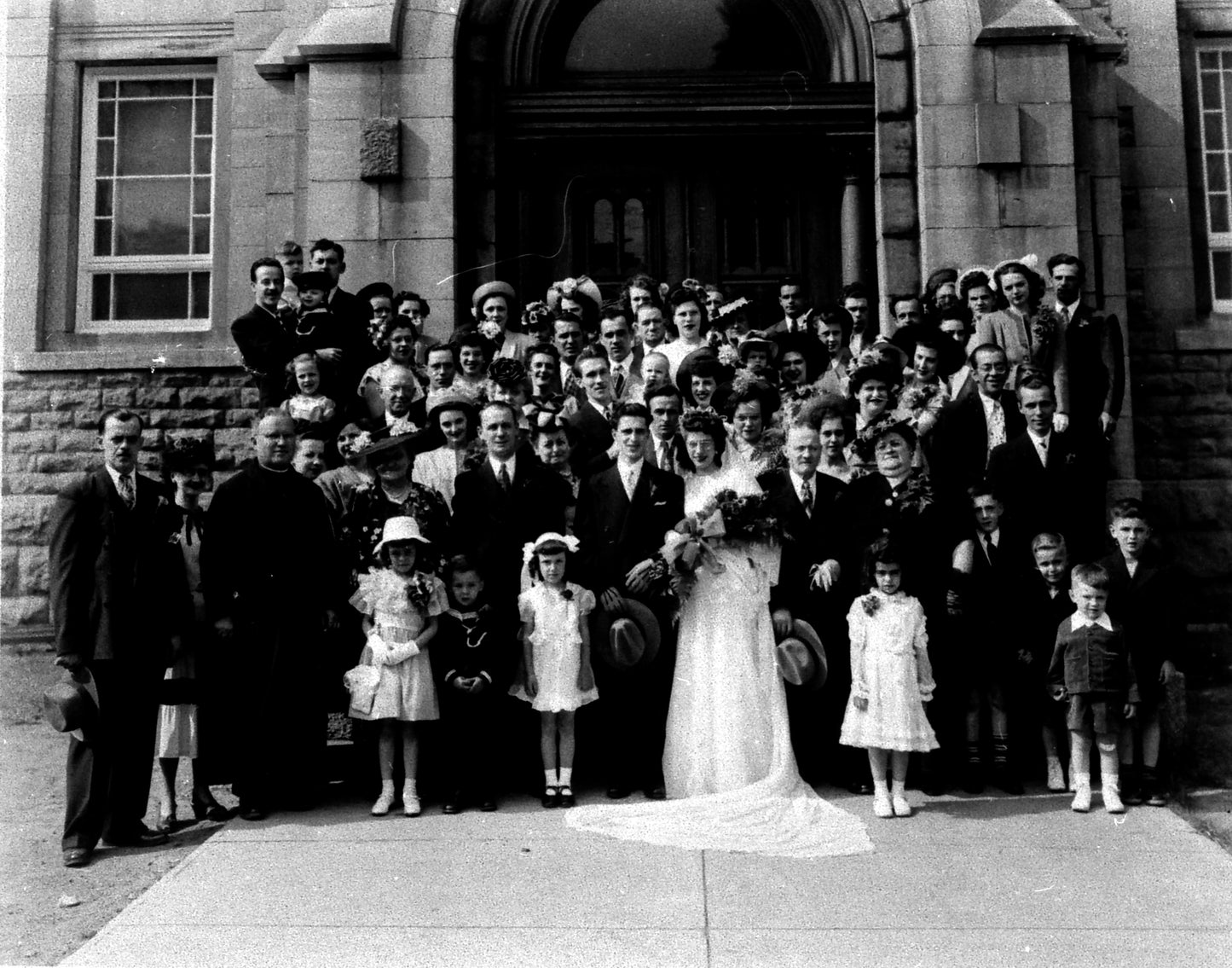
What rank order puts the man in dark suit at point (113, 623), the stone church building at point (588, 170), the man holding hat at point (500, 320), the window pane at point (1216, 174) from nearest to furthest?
the man in dark suit at point (113, 623) → the man holding hat at point (500, 320) → the stone church building at point (588, 170) → the window pane at point (1216, 174)

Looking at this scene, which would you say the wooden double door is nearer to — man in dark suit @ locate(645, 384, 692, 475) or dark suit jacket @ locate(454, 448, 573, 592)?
man in dark suit @ locate(645, 384, 692, 475)

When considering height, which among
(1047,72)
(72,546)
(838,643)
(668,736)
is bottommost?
(668,736)

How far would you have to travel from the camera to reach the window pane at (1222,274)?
34.6ft

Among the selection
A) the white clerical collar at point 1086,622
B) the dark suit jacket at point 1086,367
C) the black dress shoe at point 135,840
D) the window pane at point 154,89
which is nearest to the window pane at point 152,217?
the window pane at point 154,89

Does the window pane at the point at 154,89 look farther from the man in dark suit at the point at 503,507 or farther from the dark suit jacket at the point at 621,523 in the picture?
the dark suit jacket at the point at 621,523

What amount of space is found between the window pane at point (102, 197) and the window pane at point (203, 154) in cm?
79

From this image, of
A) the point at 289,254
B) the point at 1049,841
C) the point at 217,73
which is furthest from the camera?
the point at 217,73

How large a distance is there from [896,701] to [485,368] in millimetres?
3204

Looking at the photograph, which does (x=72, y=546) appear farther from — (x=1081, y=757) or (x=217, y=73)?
(x=217, y=73)

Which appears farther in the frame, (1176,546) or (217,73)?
(217,73)

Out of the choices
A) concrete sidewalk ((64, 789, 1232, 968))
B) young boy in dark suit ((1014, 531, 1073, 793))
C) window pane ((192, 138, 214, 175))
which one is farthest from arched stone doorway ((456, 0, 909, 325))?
concrete sidewalk ((64, 789, 1232, 968))

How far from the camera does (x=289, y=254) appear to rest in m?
8.55

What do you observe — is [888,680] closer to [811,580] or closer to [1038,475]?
[811,580]

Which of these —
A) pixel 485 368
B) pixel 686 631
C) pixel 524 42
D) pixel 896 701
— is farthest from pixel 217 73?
pixel 896 701
